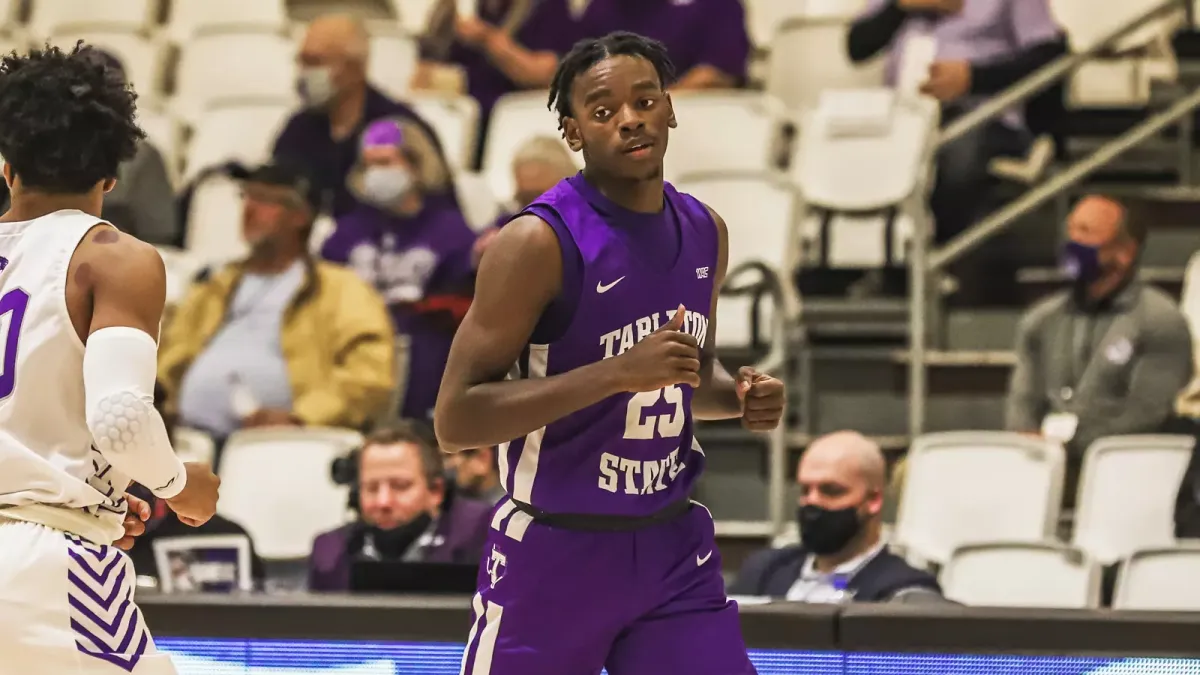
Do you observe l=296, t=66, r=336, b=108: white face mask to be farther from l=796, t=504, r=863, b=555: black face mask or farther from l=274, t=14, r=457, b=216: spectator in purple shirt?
l=796, t=504, r=863, b=555: black face mask

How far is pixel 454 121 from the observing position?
8.86 m

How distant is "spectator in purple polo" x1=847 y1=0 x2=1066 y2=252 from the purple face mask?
1.14 m

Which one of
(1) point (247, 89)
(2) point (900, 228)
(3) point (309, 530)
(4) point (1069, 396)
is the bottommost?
(3) point (309, 530)

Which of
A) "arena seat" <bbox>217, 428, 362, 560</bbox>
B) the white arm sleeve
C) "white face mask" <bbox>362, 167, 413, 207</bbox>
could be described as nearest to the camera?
the white arm sleeve

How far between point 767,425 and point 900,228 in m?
4.78

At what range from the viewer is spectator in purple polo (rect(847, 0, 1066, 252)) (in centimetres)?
802

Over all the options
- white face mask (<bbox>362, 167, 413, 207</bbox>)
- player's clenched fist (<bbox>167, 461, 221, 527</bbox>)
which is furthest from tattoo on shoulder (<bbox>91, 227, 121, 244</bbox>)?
white face mask (<bbox>362, 167, 413, 207</bbox>)

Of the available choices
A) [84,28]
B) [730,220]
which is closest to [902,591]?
[730,220]

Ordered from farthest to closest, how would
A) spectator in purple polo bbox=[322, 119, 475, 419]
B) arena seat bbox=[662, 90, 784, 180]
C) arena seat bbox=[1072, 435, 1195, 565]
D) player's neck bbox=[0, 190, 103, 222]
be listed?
arena seat bbox=[662, 90, 784, 180] < spectator in purple polo bbox=[322, 119, 475, 419] < arena seat bbox=[1072, 435, 1195, 565] < player's neck bbox=[0, 190, 103, 222]

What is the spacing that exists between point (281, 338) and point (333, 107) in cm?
154

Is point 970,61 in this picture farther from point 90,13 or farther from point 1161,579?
point 90,13

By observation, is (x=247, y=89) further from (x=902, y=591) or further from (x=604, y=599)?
(x=604, y=599)

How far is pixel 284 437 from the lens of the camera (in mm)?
6734

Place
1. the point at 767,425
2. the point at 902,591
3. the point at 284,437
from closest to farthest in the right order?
the point at 767,425
the point at 902,591
the point at 284,437
